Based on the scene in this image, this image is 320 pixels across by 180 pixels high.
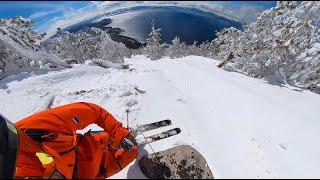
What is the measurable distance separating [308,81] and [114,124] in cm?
658

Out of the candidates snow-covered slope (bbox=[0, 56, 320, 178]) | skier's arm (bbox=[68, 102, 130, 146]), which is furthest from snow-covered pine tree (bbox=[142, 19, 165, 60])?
skier's arm (bbox=[68, 102, 130, 146])

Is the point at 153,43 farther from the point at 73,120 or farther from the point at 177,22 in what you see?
the point at 73,120

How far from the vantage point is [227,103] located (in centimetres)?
675

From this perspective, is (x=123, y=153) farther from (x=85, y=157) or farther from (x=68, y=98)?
(x=68, y=98)

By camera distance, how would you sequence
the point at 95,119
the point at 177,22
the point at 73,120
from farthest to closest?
the point at 177,22 → the point at 95,119 → the point at 73,120

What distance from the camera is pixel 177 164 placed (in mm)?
4492

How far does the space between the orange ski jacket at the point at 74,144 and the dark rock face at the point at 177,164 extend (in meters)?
0.27

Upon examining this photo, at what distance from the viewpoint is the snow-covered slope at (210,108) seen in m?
4.70

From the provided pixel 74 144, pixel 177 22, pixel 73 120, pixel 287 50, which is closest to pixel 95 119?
pixel 73 120

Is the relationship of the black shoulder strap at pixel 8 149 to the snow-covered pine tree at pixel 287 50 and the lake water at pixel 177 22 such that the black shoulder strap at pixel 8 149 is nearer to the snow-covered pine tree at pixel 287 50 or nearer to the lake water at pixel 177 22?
the snow-covered pine tree at pixel 287 50

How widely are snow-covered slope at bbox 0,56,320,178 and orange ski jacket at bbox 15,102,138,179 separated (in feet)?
0.86

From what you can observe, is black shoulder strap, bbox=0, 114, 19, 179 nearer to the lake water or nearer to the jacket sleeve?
the jacket sleeve

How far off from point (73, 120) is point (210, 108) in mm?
2654

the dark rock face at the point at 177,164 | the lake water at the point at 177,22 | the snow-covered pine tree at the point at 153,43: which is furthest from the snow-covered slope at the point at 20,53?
the dark rock face at the point at 177,164
